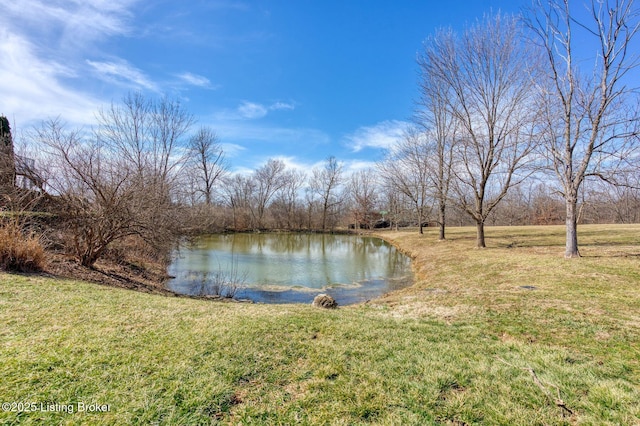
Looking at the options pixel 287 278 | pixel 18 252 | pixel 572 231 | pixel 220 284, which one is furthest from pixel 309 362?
pixel 572 231

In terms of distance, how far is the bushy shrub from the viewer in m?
5.40

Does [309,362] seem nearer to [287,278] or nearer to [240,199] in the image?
[287,278]

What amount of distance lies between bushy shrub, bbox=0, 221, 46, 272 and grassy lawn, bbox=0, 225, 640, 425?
114 cm

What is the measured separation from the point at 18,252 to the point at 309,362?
645cm

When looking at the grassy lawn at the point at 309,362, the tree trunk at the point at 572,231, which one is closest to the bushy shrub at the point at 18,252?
the grassy lawn at the point at 309,362

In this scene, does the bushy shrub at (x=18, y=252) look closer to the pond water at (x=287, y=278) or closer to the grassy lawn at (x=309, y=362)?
the grassy lawn at (x=309, y=362)

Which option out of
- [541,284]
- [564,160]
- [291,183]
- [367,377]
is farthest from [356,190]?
[367,377]

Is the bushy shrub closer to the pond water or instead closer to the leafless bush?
the pond water

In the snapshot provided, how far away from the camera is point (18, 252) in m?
5.48

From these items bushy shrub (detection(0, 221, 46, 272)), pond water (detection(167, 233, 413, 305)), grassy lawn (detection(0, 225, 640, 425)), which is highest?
bushy shrub (detection(0, 221, 46, 272))

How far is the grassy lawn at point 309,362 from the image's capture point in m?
2.00

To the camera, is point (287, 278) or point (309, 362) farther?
point (287, 278)

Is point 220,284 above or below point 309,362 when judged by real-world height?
below

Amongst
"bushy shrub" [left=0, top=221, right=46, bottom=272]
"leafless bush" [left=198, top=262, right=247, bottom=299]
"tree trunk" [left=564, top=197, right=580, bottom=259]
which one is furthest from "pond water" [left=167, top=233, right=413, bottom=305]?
"tree trunk" [left=564, top=197, right=580, bottom=259]
